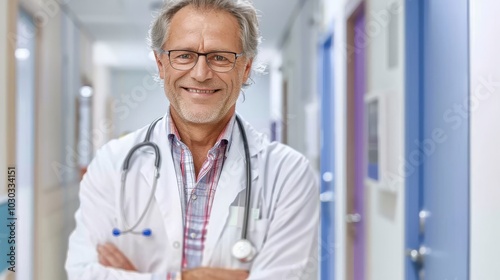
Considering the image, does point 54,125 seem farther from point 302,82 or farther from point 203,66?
point 203,66

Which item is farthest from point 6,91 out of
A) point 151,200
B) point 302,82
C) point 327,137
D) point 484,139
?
point 327,137

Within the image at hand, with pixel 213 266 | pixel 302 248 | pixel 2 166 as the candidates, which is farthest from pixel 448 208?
pixel 2 166

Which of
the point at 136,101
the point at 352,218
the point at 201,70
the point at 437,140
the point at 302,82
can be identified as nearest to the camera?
the point at 201,70

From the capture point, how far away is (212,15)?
795mm

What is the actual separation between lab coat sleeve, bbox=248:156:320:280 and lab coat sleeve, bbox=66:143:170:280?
6.6 inches

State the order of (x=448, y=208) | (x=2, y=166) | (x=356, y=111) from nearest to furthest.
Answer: (x=2, y=166) < (x=448, y=208) < (x=356, y=111)

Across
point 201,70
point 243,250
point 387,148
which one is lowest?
point 243,250

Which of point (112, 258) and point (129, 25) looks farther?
point (129, 25)

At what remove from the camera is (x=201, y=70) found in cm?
80

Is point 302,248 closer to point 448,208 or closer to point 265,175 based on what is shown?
point 265,175

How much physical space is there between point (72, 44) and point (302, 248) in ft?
2.50

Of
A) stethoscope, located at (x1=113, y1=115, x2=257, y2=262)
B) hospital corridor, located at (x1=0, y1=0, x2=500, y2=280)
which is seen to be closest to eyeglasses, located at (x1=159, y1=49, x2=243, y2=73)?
hospital corridor, located at (x1=0, y1=0, x2=500, y2=280)

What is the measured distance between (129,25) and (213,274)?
441mm

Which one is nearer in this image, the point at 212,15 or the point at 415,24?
the point at 212,15
